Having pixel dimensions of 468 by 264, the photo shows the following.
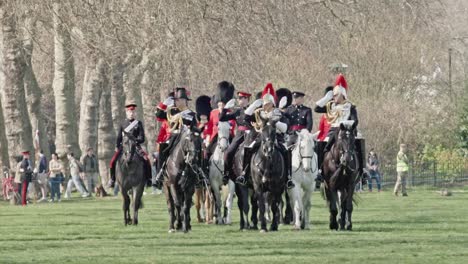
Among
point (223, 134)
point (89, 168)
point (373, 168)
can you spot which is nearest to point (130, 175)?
point (223, 134)

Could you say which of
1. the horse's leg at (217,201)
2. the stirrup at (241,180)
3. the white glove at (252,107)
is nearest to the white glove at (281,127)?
the white glove at (252,107)

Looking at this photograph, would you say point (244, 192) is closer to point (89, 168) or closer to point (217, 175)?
point (217, 175)

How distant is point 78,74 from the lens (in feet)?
258

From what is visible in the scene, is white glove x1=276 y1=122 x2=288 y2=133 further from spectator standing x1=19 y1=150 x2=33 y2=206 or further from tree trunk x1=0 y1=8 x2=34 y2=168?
spectator standing x1=19 y1=150 x2=33 y2=206

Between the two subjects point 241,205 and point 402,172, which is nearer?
point 241,205

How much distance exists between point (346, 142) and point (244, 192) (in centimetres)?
240

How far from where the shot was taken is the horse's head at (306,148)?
30.8 metres

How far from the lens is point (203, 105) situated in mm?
34844

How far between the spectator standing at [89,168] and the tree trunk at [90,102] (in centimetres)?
90

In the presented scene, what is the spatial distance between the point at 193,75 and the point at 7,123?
7767 mm

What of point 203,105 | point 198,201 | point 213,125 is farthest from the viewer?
point 203,105

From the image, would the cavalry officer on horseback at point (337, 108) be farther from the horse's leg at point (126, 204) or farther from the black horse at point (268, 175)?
the horse's leg at point (126, 204)

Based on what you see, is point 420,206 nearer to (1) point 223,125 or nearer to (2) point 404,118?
(1) point 223,125

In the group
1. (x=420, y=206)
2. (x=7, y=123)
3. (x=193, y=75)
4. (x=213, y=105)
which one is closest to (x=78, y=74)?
(x=7, y=123)
